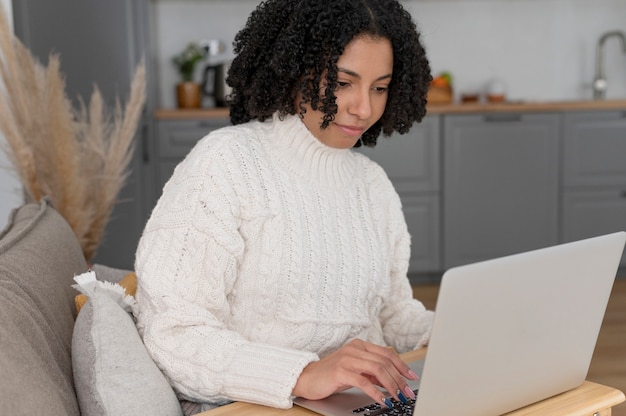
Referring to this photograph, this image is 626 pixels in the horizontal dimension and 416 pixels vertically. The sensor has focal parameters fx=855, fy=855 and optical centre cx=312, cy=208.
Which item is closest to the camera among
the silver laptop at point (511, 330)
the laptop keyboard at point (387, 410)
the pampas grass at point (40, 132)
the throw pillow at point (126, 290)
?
the silver laptop at point (511, 330)

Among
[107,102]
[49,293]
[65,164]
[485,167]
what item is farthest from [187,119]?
[49,293]

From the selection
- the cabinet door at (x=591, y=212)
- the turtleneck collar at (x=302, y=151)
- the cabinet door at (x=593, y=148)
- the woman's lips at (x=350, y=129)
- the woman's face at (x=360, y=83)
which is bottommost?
the cabinet door at (x=591, y=212)

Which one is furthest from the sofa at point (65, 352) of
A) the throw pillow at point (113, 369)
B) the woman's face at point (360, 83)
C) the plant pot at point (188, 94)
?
the plant pot at point (188, 94)

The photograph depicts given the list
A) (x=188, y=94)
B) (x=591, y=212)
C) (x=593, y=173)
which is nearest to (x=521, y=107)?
(x=593, y=173)

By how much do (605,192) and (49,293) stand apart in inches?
156

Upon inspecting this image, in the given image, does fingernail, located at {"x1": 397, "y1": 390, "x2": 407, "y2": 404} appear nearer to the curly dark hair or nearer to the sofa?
the sofa

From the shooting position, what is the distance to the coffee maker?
15.3 feet

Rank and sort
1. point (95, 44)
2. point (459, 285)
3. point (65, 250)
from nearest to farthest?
point (459, 285)
point (65, 250)
point (95, 44)

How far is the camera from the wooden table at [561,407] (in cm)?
111

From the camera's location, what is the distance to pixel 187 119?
14.7 ft

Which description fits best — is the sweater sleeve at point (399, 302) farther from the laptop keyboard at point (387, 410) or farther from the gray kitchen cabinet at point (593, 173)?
the gray kitchen cabinet at point (593, 173)

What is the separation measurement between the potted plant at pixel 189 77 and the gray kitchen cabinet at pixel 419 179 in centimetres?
100

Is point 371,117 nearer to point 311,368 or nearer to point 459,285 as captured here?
point 311,368

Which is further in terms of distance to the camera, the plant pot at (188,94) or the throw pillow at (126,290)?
the plant pot at (188,94)
